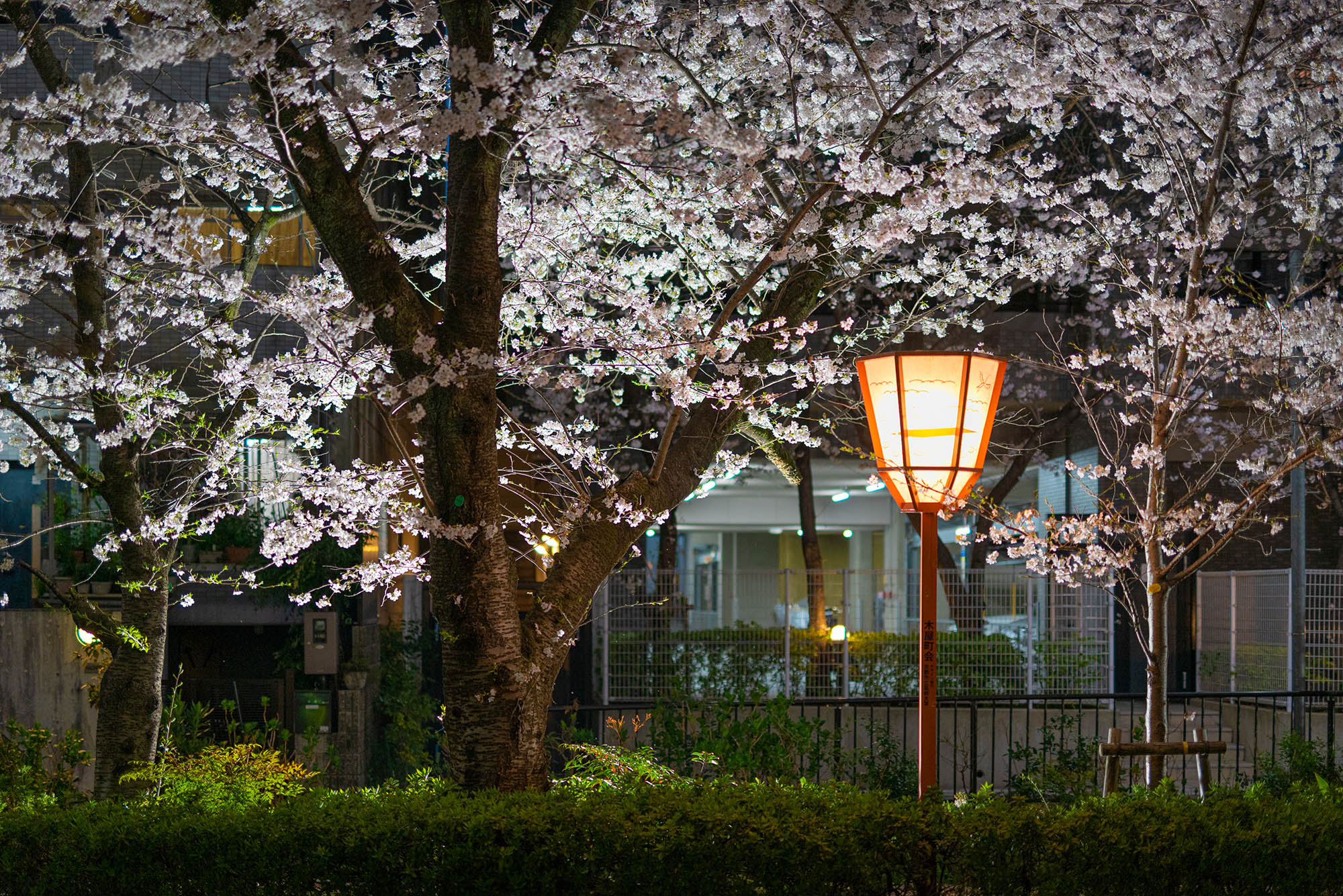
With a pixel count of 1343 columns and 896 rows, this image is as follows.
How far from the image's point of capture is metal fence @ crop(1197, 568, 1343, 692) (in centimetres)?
1338

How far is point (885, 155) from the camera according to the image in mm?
8305

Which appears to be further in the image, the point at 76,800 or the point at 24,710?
the point at 24,710


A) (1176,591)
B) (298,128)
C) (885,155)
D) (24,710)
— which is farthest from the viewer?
(1176,591)

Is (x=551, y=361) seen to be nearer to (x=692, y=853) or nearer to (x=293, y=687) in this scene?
(x=692, y=853)

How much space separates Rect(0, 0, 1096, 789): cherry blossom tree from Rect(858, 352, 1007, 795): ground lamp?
95 cm

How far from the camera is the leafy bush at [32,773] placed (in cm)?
680

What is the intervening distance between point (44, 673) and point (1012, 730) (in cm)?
1028

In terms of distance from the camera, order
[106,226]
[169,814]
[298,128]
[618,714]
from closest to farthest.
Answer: [169,814]
[298,128]
[106,226]
[618,714]

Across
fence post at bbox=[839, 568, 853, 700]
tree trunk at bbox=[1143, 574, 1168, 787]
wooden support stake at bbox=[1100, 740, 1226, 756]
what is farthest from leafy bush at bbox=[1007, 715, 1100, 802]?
fence post at bbox=[839, 568, 853, 700]

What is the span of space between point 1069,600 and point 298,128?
11.3 meters

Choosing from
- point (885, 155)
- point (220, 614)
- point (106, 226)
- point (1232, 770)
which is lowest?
point (1232, 770)

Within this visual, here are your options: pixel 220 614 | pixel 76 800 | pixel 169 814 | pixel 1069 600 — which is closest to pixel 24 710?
pixel 220 614

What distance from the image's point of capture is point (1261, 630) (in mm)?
14078

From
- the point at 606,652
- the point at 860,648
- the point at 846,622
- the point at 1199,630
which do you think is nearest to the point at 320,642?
the point at 606,652
